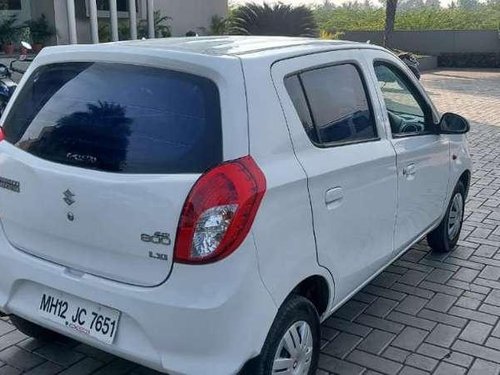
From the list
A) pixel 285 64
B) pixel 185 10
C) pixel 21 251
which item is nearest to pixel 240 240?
pixel 285 64

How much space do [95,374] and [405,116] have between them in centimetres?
252

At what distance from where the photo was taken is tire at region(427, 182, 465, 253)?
4.73 m

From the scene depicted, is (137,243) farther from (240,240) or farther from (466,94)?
(466,94)

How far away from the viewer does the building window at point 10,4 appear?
16.0 m

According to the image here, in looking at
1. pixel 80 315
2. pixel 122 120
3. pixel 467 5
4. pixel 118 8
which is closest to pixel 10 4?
pixel 118 8

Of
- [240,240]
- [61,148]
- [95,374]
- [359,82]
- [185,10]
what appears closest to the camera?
[240,240]

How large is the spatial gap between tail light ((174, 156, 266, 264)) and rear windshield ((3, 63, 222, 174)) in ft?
0.32

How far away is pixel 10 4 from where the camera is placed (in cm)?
1620

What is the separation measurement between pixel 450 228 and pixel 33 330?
3188 millimetres

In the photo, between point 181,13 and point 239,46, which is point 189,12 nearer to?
point 181,13

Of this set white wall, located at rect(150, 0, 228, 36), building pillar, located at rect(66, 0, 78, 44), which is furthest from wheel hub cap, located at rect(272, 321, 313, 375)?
white wall, located at rect(150, 0, 228, 36)

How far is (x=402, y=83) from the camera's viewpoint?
161 inches

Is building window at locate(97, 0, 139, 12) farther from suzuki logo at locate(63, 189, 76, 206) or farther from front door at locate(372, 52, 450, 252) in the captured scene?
suzuki logo at locate(63, 189, 76, 206)

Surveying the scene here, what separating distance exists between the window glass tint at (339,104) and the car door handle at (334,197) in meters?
0.24
